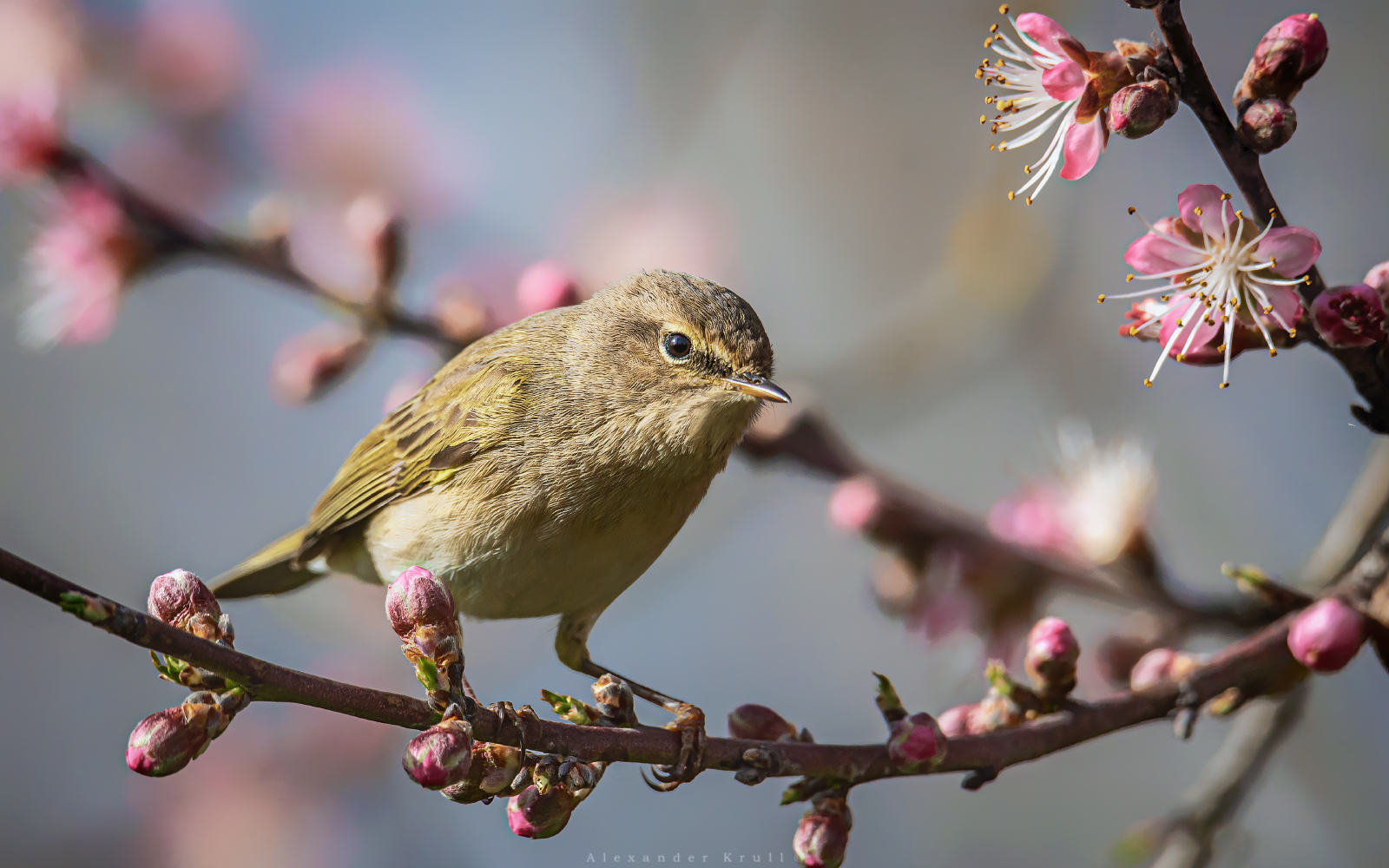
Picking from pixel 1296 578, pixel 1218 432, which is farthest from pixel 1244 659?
pixel 1218 432

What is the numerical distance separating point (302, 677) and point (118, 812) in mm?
4919

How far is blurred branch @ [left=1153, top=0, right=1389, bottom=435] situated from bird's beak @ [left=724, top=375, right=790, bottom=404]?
1.25m

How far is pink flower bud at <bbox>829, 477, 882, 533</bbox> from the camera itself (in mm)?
3449

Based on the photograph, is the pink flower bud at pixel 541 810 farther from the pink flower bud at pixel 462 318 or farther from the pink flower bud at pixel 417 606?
the pink flower bud at pixel 462 318

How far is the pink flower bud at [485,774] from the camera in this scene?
1912 mm

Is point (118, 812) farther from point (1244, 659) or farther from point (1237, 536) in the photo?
point (1237, 536)

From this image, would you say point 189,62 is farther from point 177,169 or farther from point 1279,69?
point 1279,69

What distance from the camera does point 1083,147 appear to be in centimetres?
197

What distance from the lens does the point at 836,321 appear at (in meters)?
7.03

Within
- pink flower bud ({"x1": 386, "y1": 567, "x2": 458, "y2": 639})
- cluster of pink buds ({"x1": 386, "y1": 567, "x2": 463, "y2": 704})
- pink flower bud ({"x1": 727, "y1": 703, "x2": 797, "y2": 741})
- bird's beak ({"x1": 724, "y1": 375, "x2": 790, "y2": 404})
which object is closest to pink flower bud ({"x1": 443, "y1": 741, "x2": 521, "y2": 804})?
cluster of pink buds ({"x1": 386, "y1": 567, "x2": 463, "y2": 704})

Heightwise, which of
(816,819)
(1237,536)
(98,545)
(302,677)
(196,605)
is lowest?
(1237,536)

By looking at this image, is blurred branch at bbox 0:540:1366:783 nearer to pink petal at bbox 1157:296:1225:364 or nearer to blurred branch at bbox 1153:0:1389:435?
blurred branch at bbox 1153:0:1389:435

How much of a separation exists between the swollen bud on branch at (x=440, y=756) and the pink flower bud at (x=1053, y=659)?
120 centimetres

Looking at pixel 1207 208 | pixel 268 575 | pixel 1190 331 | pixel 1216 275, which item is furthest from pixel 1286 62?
pixel 268 575
